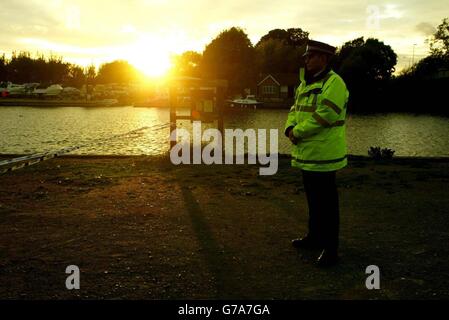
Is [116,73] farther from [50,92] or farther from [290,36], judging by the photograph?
[50,92]

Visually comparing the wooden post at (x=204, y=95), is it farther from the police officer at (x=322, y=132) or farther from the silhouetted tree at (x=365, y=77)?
the silhouetted tree at (x=365, y=77)

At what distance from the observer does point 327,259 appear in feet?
16.2

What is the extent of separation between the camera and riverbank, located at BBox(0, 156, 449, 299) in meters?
4.37

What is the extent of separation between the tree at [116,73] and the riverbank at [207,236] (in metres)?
142

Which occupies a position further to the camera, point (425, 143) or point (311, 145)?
point (425, 143)

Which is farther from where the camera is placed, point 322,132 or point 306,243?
point 306,243

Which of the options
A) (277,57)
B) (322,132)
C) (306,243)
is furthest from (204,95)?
(277,57)

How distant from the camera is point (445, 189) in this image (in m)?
9.16

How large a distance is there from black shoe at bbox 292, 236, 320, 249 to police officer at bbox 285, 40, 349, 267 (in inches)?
15.8

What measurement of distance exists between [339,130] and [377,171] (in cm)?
696

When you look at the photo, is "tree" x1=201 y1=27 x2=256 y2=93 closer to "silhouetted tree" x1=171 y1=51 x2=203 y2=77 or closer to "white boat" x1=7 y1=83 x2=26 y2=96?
"silhouetted tree" x1=171 y1=51 x2=203 y2=77

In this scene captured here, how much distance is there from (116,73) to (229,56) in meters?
77.5
